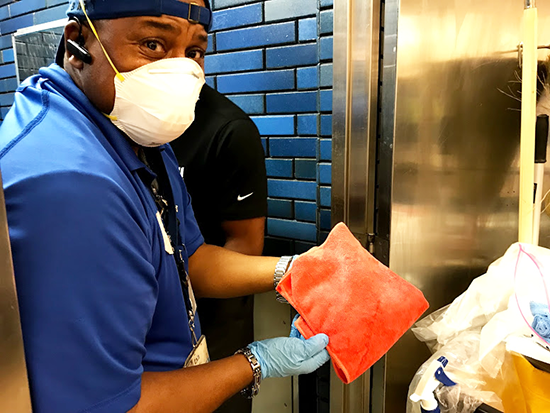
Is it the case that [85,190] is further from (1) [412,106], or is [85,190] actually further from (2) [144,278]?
(1) [412,106]

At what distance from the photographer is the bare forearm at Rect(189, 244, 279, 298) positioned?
122cm

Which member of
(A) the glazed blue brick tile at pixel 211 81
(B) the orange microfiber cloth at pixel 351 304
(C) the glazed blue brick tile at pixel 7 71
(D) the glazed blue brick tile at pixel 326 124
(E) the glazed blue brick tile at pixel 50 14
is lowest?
(B) the orange microfiber cloth at pixel 351 304

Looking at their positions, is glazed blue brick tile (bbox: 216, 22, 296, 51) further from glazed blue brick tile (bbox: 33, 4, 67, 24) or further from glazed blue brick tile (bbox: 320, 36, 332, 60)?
glazed blue brick tile (bbox: 33, 4, 67, 24)

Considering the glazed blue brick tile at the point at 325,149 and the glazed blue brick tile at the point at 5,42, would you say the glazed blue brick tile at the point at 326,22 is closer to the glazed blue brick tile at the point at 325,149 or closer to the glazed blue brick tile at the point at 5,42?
the glazed blue brick tile at the point at 325,149

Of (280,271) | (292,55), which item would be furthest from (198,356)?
(292,55)

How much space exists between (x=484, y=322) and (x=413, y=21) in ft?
2.56

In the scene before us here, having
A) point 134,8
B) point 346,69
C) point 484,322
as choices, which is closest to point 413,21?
point 346,69

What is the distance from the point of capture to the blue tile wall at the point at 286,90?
4.74 feet

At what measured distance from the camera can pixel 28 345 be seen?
1.90 feet

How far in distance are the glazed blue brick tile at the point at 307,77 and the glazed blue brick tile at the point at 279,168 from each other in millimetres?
281

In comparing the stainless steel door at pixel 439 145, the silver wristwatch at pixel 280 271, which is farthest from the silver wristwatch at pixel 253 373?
the stainless steel door at pixel 439 145

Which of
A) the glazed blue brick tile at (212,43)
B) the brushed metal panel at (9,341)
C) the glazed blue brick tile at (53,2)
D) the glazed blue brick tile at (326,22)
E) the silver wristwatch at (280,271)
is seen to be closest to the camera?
the brushed metal panel at (9,341)

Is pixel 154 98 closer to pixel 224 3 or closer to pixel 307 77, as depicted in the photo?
pixel 307 77

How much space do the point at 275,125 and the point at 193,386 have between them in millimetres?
1036
